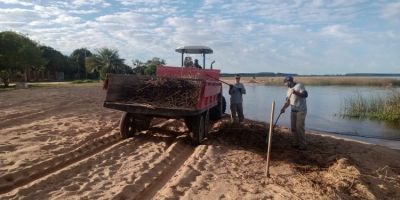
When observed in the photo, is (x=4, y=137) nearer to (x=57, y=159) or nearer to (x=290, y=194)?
(x=57, y=159)

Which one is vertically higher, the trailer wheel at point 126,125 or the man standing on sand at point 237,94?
the man standing on sand at point 237,94

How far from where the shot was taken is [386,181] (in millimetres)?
7609

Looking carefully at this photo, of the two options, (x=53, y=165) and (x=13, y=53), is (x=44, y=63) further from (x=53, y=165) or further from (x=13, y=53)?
(x=53, y=165)

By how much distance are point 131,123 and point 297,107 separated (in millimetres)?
3955

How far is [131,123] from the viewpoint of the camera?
10102 millimetres

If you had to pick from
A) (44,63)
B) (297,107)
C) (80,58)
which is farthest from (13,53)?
(80,58)

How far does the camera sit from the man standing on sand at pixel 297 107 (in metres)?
9.84

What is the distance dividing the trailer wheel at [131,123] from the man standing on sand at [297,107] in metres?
3.28

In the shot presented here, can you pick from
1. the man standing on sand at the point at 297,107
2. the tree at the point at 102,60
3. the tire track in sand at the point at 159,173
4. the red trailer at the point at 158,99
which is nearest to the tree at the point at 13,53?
the tree at the point at 102,60

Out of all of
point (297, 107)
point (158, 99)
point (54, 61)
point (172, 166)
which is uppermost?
point (54, 61)

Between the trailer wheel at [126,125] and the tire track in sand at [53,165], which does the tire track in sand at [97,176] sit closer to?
the tire track in sand at [53,165]

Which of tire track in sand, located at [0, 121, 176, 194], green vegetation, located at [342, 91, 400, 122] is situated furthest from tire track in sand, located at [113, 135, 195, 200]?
green vegetation, located at [342, 91, 400, 122]

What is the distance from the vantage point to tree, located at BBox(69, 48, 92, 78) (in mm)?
74075

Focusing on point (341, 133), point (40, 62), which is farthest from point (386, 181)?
point (40, 62)
